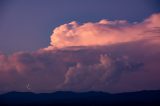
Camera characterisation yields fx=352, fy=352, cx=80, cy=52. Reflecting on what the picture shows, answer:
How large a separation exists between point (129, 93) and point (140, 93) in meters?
6.70

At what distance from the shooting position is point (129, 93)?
185000 mm

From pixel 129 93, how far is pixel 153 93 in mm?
12694

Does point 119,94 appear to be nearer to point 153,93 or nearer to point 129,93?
point 129,93

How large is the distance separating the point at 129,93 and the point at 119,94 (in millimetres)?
5406

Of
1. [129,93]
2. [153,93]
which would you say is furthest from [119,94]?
[153,93]

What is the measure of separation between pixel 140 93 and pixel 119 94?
1199cm

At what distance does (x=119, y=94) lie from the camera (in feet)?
604

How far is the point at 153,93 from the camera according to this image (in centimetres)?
17962

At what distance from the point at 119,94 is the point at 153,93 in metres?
17.5
